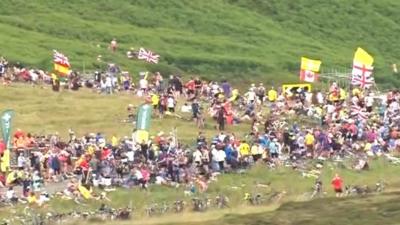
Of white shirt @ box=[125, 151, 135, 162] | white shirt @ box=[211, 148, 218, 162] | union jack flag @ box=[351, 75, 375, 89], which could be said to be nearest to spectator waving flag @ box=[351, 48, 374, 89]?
union jack flag @ box=[351, 75, 375, 89]

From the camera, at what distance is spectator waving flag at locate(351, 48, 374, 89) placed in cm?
6906

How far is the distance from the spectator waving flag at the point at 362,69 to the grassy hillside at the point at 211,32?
24092 millimetres

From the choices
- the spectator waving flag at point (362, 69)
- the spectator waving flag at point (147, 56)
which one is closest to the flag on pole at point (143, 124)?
the spectator waving flag at point (362, 69)

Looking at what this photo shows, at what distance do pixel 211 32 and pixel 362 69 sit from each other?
43.5 m

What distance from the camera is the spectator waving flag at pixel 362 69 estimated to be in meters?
69.1

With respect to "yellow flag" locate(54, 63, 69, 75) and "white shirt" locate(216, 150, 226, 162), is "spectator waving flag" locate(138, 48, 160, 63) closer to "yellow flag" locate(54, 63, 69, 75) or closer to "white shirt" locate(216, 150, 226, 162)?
"yellow flag" locate(54, 63, 69, 75)

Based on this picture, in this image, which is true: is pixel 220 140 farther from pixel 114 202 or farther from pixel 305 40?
pixel 305 40

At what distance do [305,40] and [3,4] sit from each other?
33.3 m

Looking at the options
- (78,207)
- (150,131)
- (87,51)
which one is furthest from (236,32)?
(78,207)

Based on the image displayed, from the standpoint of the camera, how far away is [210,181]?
51.2 meters

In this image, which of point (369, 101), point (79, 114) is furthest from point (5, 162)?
point (369, 101)

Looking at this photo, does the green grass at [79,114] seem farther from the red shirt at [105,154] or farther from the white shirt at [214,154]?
the red shirt at [105,154]

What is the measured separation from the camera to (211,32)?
111875mm

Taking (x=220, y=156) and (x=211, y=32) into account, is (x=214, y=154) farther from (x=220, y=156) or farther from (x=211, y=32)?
(x=211, y=32)
